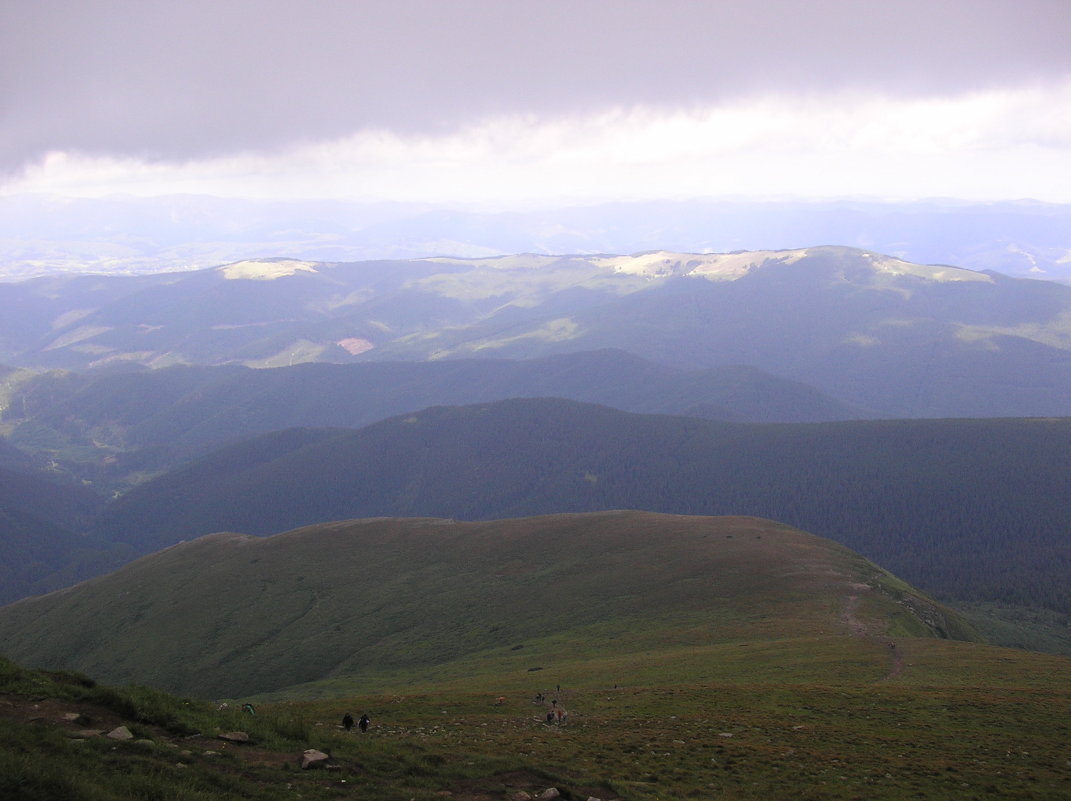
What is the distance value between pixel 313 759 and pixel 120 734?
5.81m

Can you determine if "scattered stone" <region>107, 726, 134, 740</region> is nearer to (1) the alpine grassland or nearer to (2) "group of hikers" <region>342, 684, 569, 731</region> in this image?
(1) the alpine grassland

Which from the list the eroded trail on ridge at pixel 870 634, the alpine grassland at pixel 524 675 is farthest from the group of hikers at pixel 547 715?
the eroded trail on ridge at pixel 870 634

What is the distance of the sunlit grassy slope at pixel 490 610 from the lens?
75.5 metres

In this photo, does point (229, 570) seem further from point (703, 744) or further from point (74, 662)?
point (703, 744)

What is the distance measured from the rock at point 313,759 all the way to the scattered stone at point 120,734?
518 centimetres

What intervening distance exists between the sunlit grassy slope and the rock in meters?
38.6

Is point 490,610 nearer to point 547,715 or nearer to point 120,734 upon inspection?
point 547,715

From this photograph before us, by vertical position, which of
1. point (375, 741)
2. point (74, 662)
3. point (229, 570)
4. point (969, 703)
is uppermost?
point (375, 741)

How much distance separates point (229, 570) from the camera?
143500 millimetres

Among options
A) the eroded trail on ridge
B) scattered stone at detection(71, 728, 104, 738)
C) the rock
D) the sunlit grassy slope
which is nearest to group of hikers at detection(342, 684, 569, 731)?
the rock

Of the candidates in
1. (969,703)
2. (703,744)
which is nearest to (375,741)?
(703,744)

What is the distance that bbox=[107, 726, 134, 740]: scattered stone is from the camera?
72.4 ft

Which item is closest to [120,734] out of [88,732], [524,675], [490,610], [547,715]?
[88,732]

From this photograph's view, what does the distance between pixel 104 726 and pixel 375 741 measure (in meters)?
9.89
